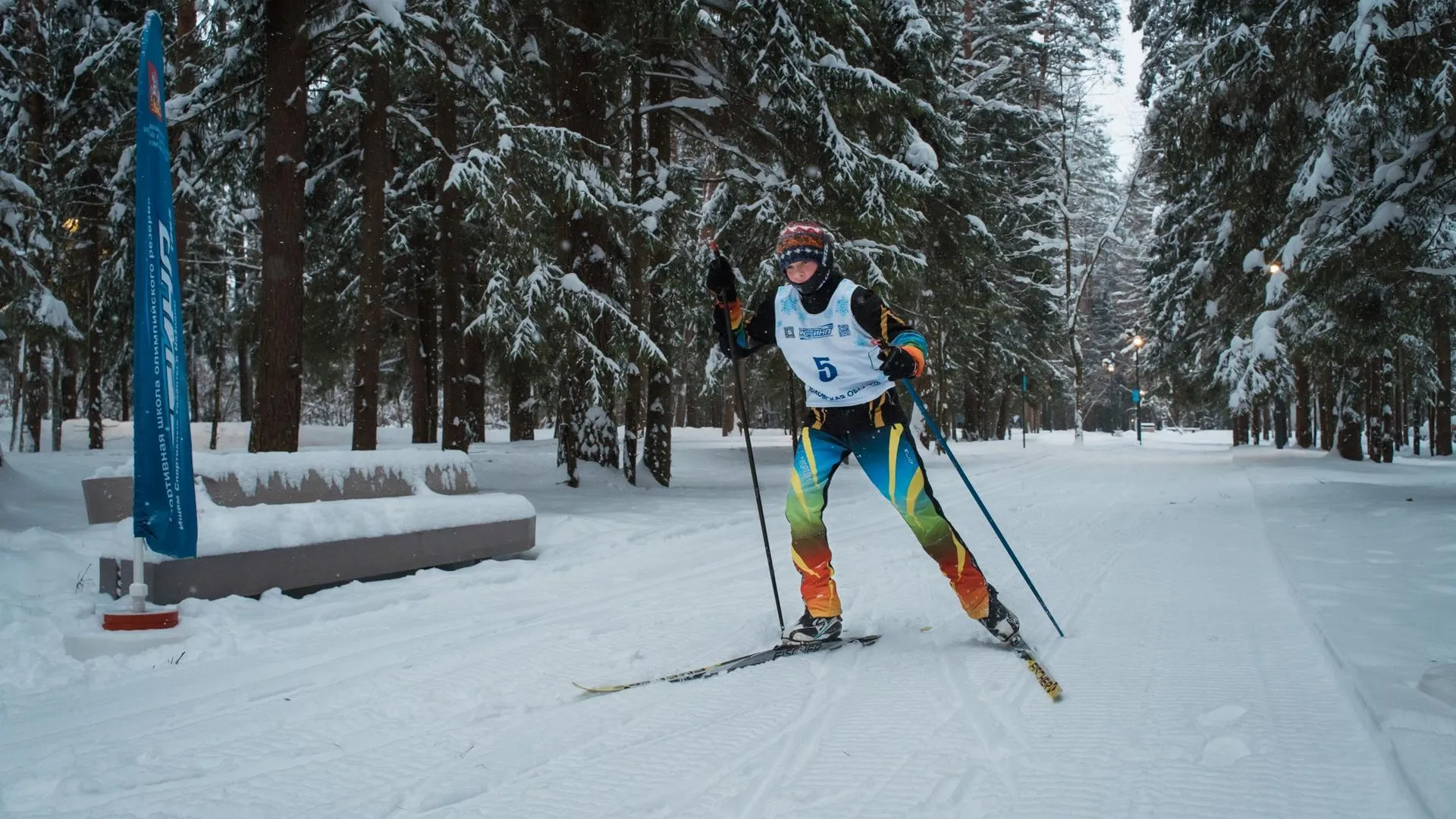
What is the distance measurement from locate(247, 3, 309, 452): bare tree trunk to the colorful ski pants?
6.52m

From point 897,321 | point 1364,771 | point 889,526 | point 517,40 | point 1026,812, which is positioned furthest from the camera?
point 517,40

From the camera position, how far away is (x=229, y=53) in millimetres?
9922

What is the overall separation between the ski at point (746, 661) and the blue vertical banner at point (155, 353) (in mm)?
2671

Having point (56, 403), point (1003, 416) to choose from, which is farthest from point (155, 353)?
point (1003, 416)

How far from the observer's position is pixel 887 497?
4.40 metres

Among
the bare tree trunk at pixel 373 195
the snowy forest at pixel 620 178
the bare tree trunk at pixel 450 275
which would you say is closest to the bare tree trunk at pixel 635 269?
the snowy forest at pixel 620 178

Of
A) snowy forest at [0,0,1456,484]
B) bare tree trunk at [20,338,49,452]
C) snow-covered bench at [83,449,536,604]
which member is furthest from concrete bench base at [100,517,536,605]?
bare tree trunk at [20,338,49,452]

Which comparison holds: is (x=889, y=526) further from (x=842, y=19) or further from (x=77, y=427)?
(x=77, y=427)

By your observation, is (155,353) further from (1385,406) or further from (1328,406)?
(1328,406)

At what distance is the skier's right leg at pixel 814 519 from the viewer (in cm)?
440

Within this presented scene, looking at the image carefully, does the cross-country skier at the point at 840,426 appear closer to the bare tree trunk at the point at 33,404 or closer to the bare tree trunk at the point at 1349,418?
the bare tree trunk at the point at 33,404

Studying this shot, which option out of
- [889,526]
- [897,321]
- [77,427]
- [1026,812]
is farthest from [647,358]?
[77,427]

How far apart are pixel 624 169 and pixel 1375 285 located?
1158 centimetres

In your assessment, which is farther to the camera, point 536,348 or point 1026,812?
point 536,348
